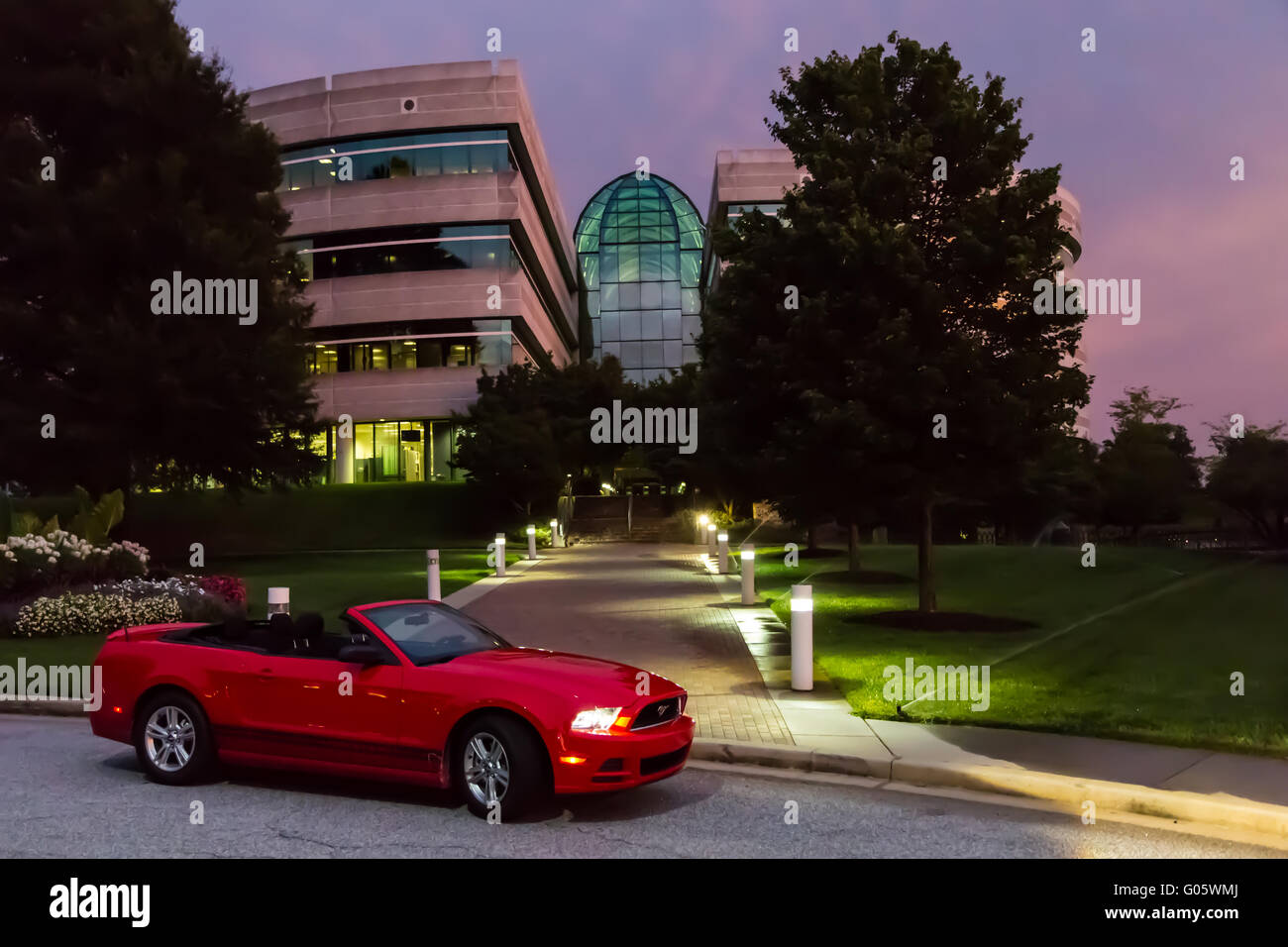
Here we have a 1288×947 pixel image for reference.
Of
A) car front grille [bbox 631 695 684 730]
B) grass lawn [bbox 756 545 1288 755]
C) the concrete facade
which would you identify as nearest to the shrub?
grass lawn [bbox 756 545 1288 755]

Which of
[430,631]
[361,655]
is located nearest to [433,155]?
[430,631]

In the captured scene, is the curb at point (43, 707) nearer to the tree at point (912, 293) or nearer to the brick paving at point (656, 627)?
the brick paving at point (656, 627)

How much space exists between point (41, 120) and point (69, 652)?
21.7 m

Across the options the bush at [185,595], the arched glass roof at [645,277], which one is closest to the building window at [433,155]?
the arched glass roof at [645,277]

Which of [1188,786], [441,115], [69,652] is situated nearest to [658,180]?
[441,115]

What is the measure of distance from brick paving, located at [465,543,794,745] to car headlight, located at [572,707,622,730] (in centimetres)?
274

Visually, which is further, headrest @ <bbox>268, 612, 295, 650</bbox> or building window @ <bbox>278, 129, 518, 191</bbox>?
building window @ <bbox>278, 129, 518, 191</bbox>

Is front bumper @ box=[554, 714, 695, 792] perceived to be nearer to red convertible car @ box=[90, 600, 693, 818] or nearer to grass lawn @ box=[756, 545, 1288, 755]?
red convertible car @ box=[90, 600, 693, 818]

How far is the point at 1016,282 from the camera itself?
16.8 meters

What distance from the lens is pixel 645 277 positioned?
342 ft

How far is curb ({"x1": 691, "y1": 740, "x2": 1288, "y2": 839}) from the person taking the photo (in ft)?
23.1

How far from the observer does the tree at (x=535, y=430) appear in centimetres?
5356

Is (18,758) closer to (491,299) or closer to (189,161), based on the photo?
(189,161)

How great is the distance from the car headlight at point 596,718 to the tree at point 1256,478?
29.3 meters
